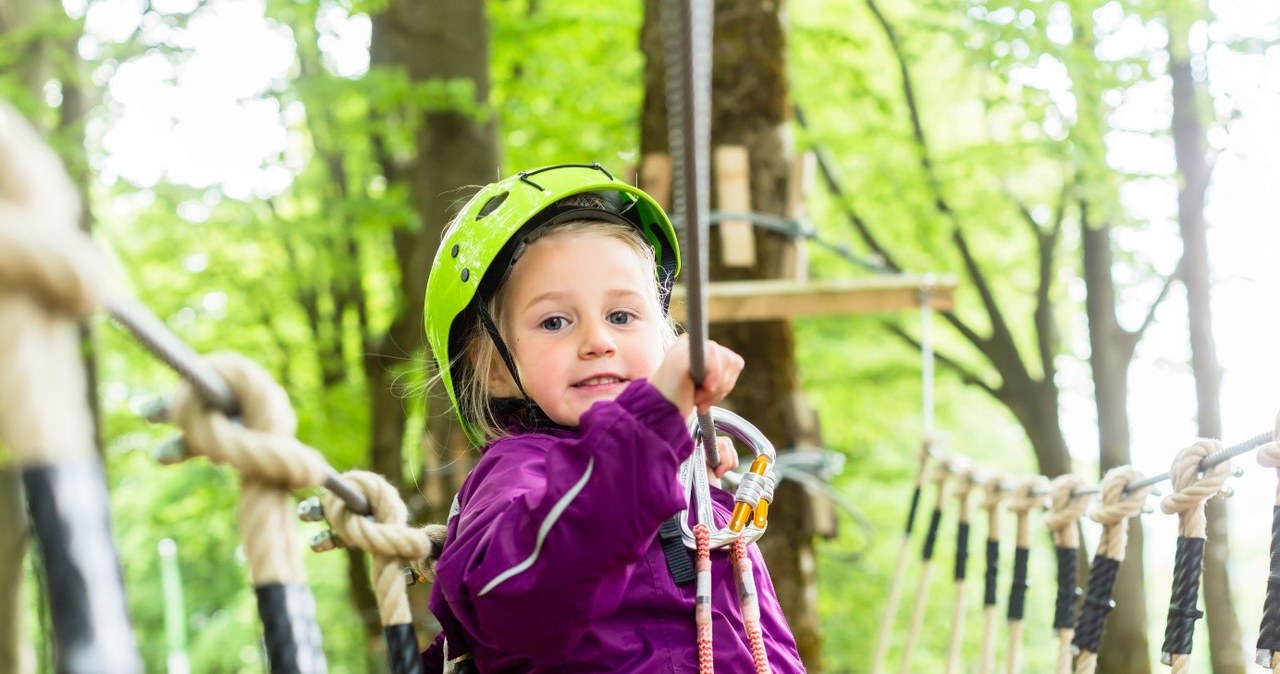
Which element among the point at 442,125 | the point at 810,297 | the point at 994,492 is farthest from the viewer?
the point at 442,125

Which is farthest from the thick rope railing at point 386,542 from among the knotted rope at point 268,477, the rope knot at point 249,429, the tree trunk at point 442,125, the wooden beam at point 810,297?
the tree trunk at point 442,125

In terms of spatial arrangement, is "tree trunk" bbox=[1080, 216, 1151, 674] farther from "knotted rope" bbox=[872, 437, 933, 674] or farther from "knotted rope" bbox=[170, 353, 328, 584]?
"knotted rope" bbox=[170, 353, 328, 584]

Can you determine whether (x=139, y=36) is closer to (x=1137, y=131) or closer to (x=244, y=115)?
(x=244, y=115)

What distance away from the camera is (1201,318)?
8539mm

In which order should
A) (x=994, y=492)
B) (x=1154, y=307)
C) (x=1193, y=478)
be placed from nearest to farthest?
(x=1193, y=478) < (x=994, y=492) < (x=1154, y=307)

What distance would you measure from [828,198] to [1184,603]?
1011 cm

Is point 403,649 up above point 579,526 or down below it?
below

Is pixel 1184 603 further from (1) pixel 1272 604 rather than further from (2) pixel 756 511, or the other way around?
(2) pixel 756 511

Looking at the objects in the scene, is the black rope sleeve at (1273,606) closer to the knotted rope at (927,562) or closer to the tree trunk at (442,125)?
the knotted rope at (927,562)

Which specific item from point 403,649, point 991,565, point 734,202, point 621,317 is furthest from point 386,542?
point 734,202

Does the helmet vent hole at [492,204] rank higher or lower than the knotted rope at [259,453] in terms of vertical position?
higher

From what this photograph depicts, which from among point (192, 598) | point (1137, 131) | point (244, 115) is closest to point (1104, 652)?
point (1137, 131)

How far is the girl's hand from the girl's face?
418 mm

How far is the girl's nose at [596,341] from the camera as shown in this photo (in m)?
1.89
